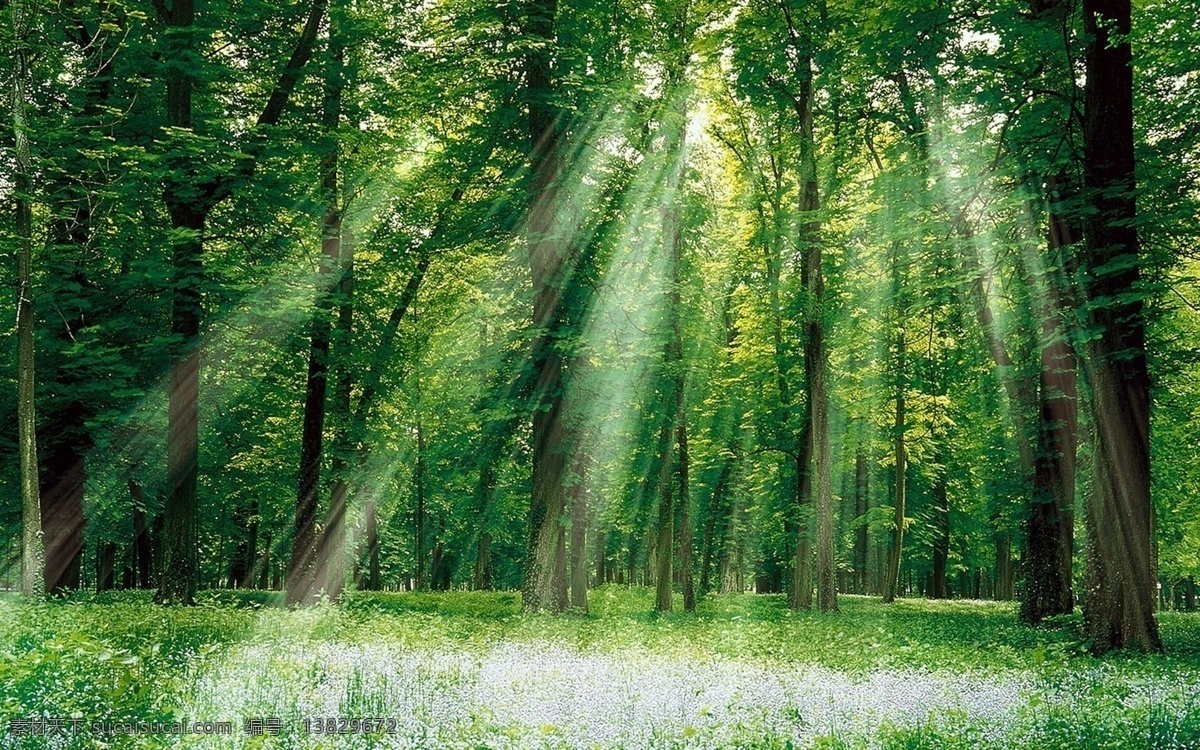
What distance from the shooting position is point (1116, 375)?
36.8 feet

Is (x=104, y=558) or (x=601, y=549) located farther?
(x=601, y=549)

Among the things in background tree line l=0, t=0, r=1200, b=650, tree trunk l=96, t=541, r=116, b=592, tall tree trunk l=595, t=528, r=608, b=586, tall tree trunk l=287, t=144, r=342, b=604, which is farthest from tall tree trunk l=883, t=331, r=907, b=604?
tree trunk l=96, t=541, r=116, b=592

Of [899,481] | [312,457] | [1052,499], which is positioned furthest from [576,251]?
[899,481]

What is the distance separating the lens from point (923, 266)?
49.0 ft

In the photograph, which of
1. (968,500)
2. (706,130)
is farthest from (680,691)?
(968,500)

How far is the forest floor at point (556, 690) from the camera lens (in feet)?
19.7

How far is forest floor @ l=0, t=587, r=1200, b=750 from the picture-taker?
5992 millimetres

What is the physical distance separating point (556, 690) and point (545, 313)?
9.99 meters

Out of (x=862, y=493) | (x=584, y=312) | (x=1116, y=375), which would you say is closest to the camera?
(x=1116, y=375)

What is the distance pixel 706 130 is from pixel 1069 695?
22.3 metres

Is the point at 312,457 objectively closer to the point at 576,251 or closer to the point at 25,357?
the point at 25,357

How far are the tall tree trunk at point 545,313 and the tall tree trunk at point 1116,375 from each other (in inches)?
361

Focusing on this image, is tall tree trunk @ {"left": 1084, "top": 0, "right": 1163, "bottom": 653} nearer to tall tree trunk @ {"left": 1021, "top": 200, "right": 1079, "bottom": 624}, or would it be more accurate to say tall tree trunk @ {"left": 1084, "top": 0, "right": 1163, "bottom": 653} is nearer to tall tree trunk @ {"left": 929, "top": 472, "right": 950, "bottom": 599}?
tall tree trunk @ {"left": 1021, "top": 200, "right": 1079, "bottom": 624}

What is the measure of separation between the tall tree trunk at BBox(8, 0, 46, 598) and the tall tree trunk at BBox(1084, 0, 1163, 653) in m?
15.4
